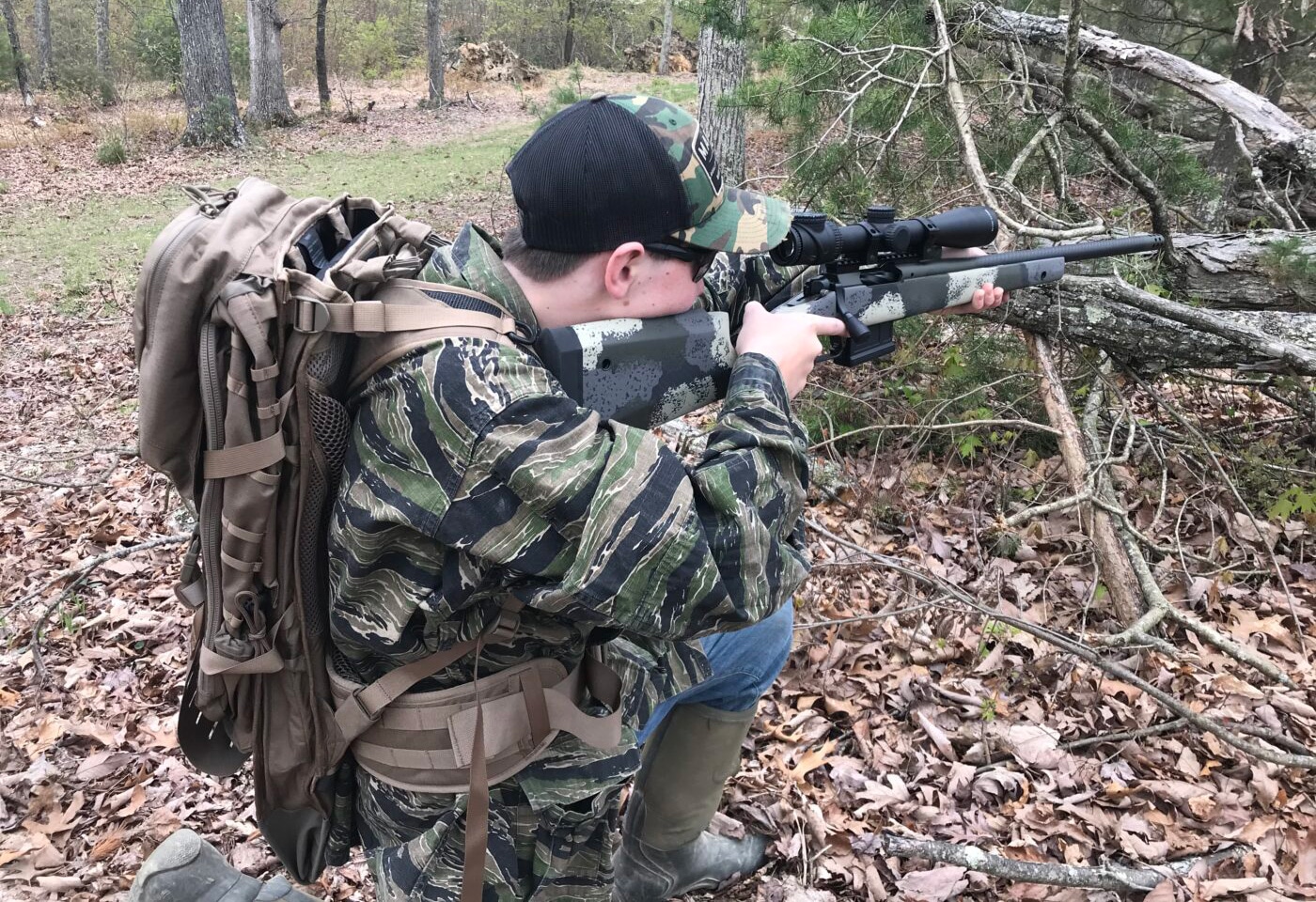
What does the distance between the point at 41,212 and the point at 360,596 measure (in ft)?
46.7

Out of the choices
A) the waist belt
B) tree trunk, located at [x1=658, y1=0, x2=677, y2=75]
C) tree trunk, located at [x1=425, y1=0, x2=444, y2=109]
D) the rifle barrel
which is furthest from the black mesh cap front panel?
tree trunk, located at [x1=658, y1=0, x2=677, y2=75]

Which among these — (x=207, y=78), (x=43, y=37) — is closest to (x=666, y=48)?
(x=207, y=78)

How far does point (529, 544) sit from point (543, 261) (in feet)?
2.10

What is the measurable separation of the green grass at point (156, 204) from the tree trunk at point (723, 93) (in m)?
6.00

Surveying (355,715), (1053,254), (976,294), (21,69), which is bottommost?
(355,715)

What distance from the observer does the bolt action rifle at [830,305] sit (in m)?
1.87

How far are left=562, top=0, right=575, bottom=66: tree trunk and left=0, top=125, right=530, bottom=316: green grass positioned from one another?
16.8 metres

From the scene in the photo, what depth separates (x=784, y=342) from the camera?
7.04ft

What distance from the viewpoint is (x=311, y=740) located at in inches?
78.0

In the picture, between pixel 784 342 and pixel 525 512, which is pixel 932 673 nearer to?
pixel 784 342

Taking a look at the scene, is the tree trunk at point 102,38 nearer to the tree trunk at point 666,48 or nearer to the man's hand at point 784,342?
the tree trunk at point 666,48

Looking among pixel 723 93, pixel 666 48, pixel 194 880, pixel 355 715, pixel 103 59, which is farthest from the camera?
pixel 666 48

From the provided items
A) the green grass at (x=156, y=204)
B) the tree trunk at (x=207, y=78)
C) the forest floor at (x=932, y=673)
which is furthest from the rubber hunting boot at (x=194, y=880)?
the tree trunk at (x=207, y=78)

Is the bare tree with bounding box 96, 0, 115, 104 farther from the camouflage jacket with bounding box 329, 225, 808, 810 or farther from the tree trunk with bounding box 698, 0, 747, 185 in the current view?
the camouflage jacket with bounding box 329, 225, 808, 810
